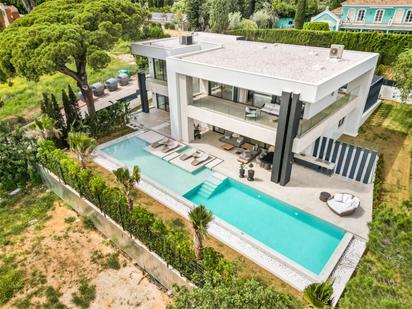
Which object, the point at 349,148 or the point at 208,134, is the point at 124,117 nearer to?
the point at 208,134

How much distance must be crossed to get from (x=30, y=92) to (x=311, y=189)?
39.7 metres

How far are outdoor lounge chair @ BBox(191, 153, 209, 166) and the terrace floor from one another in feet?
2.69

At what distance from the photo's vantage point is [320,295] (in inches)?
390

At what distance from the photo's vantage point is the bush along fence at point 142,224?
12.9 m

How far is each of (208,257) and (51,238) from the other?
1121cm

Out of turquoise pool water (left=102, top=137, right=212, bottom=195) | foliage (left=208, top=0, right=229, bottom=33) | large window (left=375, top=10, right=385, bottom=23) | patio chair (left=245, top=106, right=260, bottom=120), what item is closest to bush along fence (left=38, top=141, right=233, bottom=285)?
turquoise pool water (left=102, top=137, right=212, bottom=195)

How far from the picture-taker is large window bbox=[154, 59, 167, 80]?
2888 centimetres

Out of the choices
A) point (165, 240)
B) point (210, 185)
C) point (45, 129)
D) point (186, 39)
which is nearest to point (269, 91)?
point (210, 185)

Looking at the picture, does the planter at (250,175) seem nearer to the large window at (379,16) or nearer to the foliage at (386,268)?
the foliage at (386,268)

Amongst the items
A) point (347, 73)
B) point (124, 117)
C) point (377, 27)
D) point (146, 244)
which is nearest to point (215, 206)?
point (146, 244)

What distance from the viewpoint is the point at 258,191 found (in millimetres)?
20156

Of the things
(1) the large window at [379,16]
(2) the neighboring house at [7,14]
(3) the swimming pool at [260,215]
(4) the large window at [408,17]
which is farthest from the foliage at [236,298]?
(2) the neighboring house at [7,14]

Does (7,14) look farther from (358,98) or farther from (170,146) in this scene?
(358,98)

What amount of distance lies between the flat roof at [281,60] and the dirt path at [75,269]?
1445 cm
